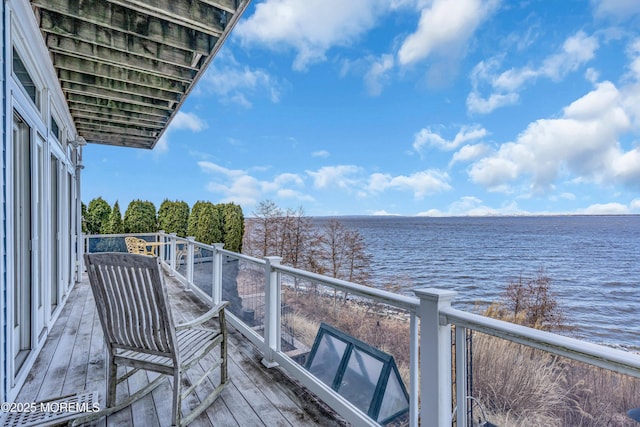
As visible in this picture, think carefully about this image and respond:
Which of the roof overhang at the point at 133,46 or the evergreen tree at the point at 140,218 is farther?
the evergreen tree at the point at 140,218

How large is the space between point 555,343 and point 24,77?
12.8 feet

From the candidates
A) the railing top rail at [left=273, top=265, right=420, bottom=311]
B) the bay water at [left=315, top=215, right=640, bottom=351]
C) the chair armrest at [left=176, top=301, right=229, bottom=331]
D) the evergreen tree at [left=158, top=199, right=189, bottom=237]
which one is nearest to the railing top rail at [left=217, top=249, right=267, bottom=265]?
the railing top rail at [left=273, top=265, right=420, bottom=311]

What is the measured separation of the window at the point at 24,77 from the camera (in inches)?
97.6

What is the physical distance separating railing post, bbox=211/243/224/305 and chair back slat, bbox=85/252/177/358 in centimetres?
247

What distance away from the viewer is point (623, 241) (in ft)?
104

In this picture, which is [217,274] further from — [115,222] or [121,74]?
[115,222]

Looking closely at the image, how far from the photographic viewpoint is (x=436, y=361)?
1583 millimetres

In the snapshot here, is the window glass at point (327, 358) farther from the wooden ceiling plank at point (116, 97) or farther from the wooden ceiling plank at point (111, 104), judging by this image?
the wooden ceiling plank at point (111, 104)

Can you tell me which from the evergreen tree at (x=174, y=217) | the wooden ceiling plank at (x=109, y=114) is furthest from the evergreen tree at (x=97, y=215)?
the wooden ceiling plank at (x=109, y=114)

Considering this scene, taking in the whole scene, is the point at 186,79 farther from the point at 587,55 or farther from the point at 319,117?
the point at 587,55

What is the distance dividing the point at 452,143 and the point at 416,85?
12.2 meters

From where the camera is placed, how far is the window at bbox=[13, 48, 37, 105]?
8.13ft

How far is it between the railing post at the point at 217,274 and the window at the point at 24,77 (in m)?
2.53

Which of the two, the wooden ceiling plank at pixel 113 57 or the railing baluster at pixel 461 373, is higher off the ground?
the wooden ceiling plank at pixel 113 57
